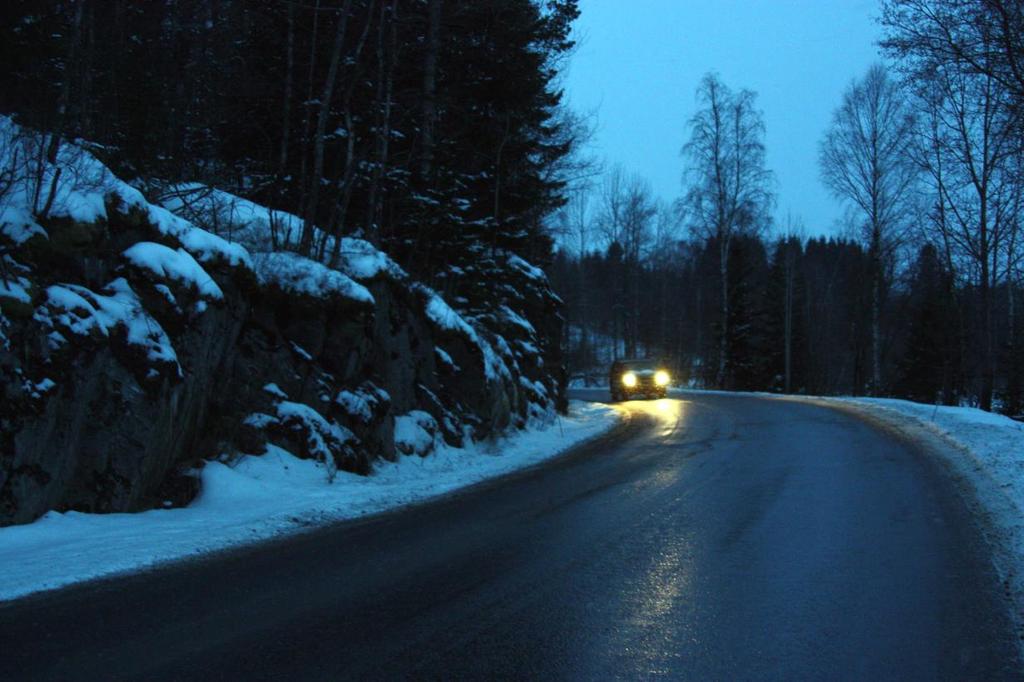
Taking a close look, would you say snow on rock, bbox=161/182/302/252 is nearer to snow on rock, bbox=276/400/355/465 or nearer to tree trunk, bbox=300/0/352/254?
tree trunk, bbox=300/0/352/254

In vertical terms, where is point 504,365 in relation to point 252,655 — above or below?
above

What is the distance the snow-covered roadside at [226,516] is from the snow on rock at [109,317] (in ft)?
5.64

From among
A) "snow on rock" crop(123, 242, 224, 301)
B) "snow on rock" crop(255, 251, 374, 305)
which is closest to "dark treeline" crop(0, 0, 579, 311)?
"snow on rock" crop(255, 251, 374, 305)

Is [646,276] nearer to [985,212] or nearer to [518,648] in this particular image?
[985,212]

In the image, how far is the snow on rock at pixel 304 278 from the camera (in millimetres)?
12133

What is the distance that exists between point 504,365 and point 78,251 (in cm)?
1184

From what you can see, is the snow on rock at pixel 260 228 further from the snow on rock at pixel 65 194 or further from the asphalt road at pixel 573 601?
the asphalt road at pixel 573 601

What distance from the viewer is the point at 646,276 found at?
3059 inches

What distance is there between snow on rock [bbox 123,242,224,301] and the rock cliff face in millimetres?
25

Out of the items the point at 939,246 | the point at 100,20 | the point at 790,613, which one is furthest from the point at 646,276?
the point at 790,613

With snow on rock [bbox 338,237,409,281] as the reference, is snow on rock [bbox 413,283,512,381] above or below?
below

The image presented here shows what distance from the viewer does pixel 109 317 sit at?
845 cm

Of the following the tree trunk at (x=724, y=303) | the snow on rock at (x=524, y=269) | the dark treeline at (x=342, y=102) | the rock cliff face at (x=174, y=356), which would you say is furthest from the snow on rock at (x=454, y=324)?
the tree trunk at (x=724, y=303)

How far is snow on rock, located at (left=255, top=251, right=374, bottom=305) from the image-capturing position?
1213 centimetres
